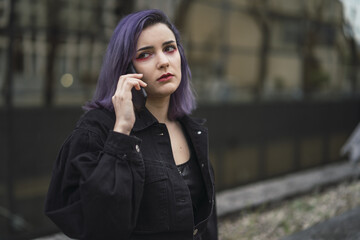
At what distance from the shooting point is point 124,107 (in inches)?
70.6

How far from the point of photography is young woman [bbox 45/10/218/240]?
5.59ft

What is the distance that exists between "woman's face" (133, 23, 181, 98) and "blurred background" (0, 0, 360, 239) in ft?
13.4

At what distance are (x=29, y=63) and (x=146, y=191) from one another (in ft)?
17.2

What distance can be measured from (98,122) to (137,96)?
7.9 inches

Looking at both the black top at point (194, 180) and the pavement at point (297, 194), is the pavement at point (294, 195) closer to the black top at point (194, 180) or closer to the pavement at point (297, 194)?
the pavement at point (297, 194)

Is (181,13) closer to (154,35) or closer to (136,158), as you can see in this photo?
(154,35)

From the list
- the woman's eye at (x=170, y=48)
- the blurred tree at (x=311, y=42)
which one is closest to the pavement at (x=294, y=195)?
the woman's eye at (x=170, y=48)

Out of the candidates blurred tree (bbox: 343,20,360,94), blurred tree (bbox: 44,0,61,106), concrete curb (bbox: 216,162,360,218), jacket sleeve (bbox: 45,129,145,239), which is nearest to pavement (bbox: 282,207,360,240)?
concrete curb (bbox: 216,162,360,218)

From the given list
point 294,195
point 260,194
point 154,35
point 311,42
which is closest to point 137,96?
point 154,35

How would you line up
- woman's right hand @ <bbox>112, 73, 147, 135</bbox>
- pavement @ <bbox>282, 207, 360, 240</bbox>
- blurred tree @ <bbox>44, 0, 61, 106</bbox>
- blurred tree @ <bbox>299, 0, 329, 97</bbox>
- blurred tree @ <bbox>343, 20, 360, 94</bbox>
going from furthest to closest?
blurred tree @ <bbox>343, 20, 360, 94</bbox>, blurred tree @ <bbox>299, 0, 329, 97</bbox>, blurred tree @ <bbox>44, 0, 61, 106</bbox>, pavement @ <bbox>282, 207, 360, 240</bbox>, woman's right hand @ <bbox>112, 73, 147, 135</bbox>

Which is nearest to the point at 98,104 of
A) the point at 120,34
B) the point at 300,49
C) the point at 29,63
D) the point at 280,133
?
the point at 120,34

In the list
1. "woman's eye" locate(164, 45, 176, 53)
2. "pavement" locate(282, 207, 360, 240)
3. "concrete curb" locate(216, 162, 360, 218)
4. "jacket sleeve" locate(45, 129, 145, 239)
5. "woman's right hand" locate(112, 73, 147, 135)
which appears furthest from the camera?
"concrete curb" locate(216, 162, 360, 218)

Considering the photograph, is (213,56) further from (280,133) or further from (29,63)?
(29,63)

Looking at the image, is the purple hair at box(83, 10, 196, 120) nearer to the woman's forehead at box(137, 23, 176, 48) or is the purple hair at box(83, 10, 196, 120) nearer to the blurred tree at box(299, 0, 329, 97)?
the woman's forehead at box(137, 23, 176, 48)
